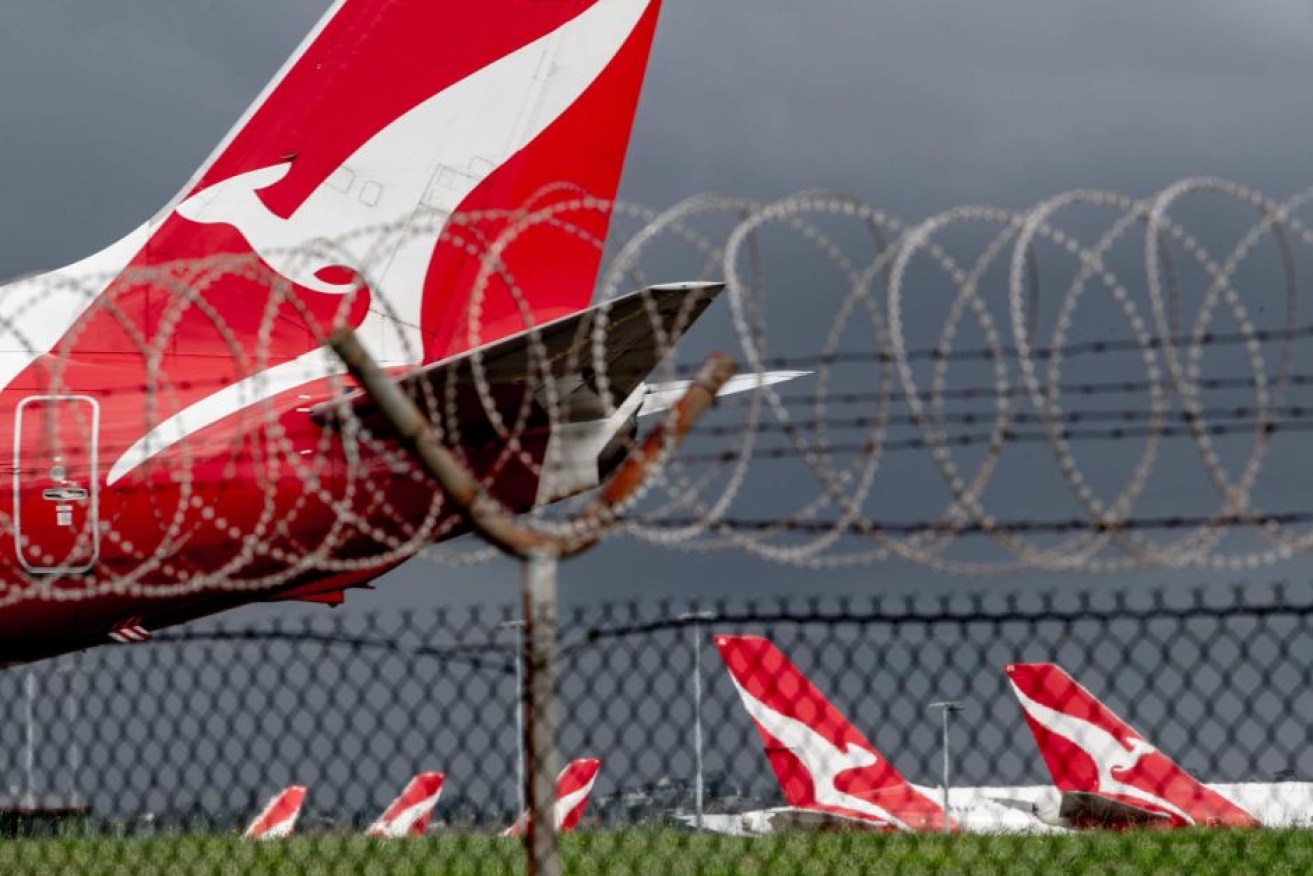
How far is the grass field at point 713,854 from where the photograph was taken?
937 cm

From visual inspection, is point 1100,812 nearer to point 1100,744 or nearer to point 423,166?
point 1100,744

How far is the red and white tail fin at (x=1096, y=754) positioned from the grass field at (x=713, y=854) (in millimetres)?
7006

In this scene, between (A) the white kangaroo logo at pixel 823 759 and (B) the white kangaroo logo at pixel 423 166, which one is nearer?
(B) the white kangaroo logo at pixel 423 166

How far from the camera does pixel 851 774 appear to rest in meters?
20.2

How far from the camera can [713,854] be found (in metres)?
9.72

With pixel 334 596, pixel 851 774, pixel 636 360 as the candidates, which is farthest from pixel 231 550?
pixel 851 774

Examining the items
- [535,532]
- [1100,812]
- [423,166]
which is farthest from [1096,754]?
[535,532]

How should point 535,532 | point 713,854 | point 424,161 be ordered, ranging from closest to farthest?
point 535,532, point 713,854, point 424,161

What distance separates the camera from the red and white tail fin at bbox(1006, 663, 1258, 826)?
62.3 feet

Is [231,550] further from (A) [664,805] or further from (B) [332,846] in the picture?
(A) [664,805]

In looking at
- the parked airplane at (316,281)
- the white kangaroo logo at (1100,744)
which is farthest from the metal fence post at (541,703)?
the white kangaroo logo at (1100,744)

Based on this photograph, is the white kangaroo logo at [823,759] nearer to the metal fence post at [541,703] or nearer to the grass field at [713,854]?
the grass field at [713,854]

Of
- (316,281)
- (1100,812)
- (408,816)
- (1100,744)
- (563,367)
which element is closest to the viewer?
(563,367)

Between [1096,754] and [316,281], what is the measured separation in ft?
31.8
